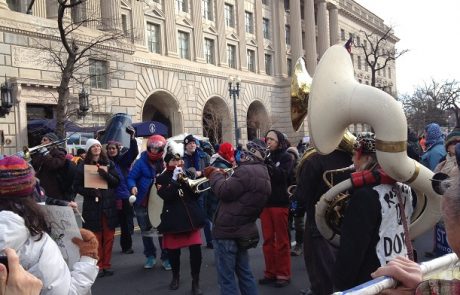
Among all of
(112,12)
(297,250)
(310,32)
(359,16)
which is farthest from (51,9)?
(359,16)

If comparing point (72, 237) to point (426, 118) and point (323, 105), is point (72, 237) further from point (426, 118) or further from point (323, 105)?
point (426, 118)

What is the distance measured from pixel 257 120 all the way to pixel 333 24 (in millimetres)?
17875

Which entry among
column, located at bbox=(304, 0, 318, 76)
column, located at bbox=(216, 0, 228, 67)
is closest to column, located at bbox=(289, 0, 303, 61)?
column, located at bbox=(304, 0, 318, 76)

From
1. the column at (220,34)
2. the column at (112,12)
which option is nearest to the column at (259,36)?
the column at (220,34)

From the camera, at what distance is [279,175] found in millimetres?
6082

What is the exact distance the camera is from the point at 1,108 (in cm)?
1644

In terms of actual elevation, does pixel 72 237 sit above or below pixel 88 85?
below

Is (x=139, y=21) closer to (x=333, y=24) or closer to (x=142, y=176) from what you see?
(x=142, y=176)

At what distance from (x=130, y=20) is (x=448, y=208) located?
1130 inches

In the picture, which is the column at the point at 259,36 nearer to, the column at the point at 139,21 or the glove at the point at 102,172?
the column at the point at 139,21

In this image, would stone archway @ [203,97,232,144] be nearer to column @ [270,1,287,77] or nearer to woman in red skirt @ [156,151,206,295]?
column @ [270,1,287,77]

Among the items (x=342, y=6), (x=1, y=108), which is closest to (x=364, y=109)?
(x=1, y=108)

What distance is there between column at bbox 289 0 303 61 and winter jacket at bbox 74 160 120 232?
3944 cm

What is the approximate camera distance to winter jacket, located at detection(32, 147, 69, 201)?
6.48m
